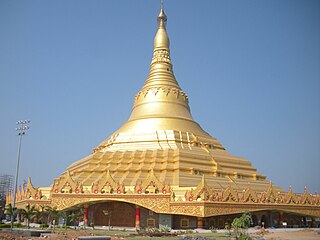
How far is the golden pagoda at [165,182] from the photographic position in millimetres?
27141

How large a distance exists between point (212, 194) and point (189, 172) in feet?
15.4

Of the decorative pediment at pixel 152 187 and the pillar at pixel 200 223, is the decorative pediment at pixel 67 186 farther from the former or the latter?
the pillar at pixel 200 223

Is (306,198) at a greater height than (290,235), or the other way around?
(306,198)

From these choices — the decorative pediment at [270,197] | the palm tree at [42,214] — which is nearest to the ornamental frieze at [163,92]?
the decorative pediment at [270,197]

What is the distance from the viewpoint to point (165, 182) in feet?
95.2

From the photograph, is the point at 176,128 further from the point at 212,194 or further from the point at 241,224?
the point at 241,224

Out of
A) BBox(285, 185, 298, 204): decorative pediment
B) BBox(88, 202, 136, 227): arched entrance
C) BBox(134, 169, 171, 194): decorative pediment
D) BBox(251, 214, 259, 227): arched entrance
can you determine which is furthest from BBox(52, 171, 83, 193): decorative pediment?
BBox(285, 185, 298, 204): decorative pediment

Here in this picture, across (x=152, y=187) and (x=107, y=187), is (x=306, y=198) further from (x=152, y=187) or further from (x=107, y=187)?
(x=107, y=187)

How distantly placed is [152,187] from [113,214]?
403cm

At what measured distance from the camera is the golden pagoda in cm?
2714

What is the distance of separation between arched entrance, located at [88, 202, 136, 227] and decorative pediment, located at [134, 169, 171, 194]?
2.16 metres

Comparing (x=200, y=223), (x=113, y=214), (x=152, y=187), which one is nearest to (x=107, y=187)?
(x=113, y=214)

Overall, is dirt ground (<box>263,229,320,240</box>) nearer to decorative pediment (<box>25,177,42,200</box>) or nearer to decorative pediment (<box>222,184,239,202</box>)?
decorative pediment (<box>222,184,239,202</box>)

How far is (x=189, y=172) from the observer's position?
102ft
